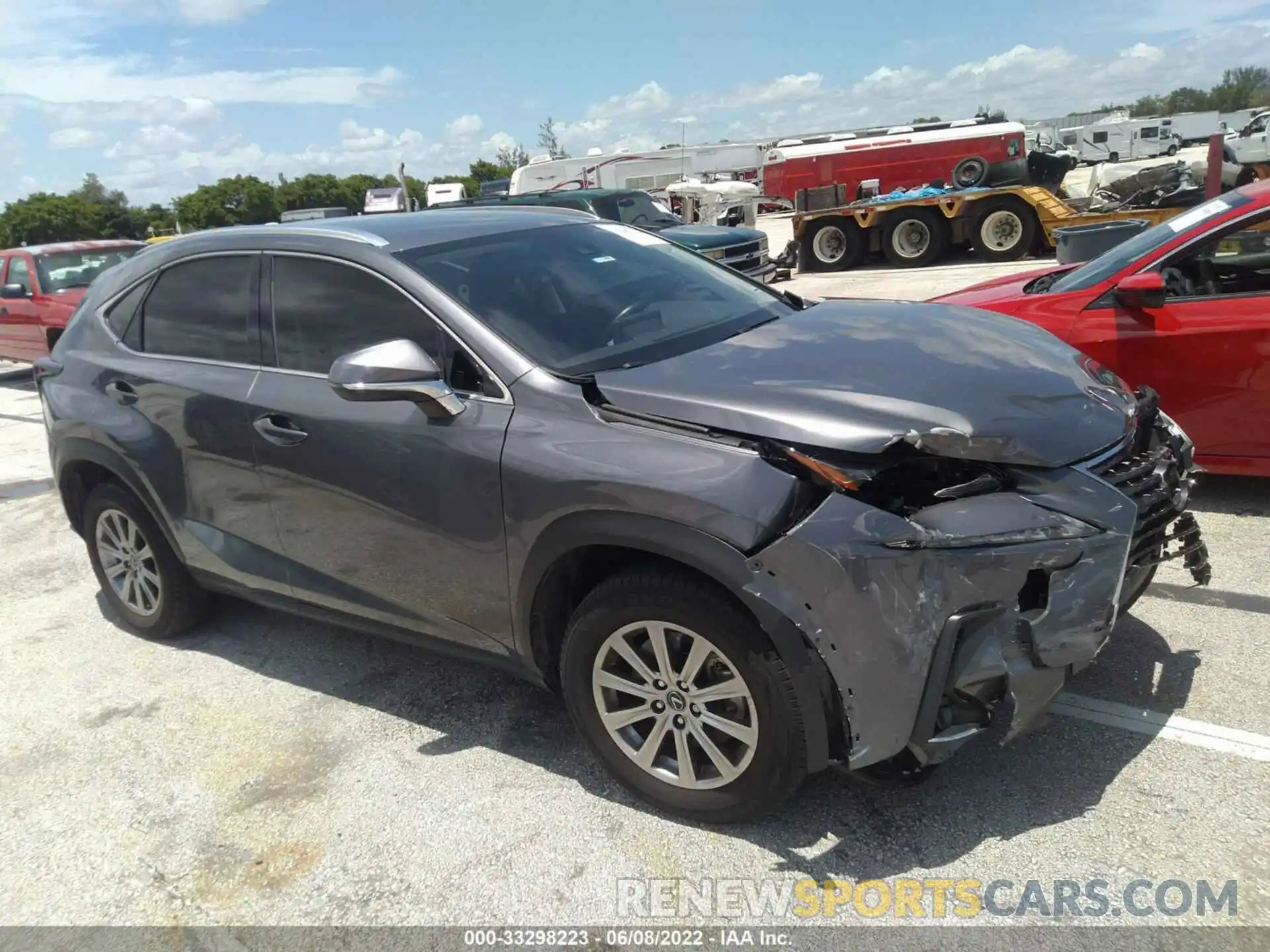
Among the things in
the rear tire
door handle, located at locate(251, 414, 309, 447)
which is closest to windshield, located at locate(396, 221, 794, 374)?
door handle, located at locate(251, 414, 309, 447)

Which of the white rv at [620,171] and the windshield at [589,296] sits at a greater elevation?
the white rv at [620,171]

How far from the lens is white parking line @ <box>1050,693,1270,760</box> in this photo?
9.69 ft

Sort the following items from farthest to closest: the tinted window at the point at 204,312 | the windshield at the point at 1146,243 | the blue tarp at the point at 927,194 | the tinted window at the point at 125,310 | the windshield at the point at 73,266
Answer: the blue tarp at the point at 927,194, the windshield at the point at 73,266, the windshield at the point at 1146,243, the tinted window at the point at 125,310, the tinted window at the point at 204,312

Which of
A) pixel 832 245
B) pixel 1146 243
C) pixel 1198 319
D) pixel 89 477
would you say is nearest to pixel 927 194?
→ pixel 832 245

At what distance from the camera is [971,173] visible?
20781 mm

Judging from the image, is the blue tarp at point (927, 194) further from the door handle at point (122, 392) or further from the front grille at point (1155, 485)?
the door handle at point (122, 392)

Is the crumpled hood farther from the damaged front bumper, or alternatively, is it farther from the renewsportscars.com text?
the renewsportscars.com text

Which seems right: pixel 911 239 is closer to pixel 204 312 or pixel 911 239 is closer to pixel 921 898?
pixel 204 312

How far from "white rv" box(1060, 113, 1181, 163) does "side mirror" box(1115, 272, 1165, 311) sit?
153 ft

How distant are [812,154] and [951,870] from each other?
2510 cm

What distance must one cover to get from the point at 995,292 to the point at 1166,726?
3.03m

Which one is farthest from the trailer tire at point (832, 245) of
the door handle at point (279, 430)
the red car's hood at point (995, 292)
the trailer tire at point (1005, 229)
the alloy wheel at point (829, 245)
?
the door handle at point (279, 430)

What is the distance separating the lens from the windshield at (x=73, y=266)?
37.5ft

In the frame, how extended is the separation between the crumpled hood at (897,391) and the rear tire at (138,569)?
252 cm
